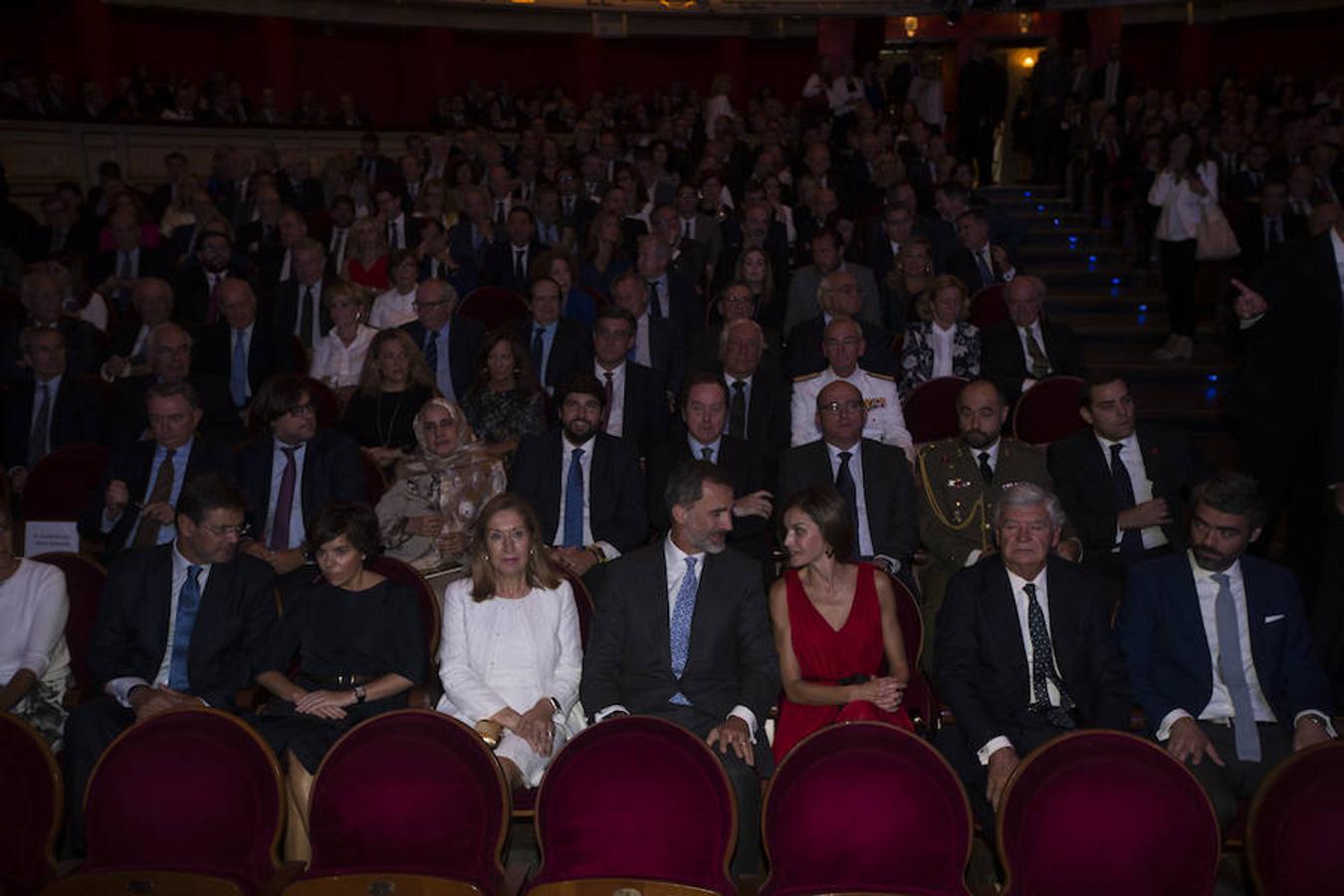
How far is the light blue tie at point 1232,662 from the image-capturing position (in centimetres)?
325

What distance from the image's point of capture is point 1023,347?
595cm

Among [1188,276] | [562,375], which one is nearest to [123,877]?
[562,375]

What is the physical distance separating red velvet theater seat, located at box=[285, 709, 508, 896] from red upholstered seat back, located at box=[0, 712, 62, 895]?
63 cm

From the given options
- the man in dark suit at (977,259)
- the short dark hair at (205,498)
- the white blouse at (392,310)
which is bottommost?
the short dark hair at (205,498)

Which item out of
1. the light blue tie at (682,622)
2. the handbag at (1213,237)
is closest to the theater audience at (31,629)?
the light blue tie at (682,622)

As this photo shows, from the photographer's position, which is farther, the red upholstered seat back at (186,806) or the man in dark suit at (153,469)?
the man in dark suit at (153,469)

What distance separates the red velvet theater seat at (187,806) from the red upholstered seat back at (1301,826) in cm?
224

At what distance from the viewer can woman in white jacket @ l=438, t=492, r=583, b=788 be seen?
3488 mm

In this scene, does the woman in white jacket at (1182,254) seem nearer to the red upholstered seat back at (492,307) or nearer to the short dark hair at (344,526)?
the red upholstered seat back at (492,307)

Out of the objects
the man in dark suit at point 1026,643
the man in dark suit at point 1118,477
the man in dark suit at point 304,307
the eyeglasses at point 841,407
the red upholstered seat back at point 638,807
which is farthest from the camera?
the man in dark suit at point 304,307

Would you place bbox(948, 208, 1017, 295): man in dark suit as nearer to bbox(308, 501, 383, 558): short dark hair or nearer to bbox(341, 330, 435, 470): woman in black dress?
bbox(341, 330, 435, 470): woman in black dress

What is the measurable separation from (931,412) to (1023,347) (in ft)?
2.59

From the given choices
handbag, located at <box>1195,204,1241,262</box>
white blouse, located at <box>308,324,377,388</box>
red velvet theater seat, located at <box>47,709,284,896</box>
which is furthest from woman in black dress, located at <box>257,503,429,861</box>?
handbag, located at <box>1195,204,1241,262</box>

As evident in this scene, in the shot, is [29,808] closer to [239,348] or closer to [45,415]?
[45,415]
